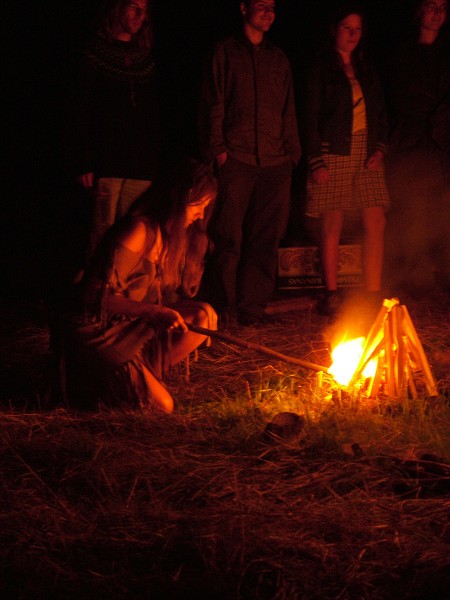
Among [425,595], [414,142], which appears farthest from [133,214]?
[414,142]

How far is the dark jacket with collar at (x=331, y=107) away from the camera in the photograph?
5473mm

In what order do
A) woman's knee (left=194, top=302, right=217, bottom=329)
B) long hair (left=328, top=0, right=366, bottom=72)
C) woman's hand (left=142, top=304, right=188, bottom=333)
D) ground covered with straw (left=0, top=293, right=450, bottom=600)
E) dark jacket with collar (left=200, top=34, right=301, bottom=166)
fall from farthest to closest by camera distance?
1. long hair (left=328, top=0, right=366, bottom=72)
2. dark jacket with collar (left=200, top=34, right=301, bottom=166)
3. woman's knee (left=194, top=302, right=217, bottom=329)
4. woman's hand (left=142, top=304, right=188, bottom=333)
5. ground covered with straw (left=0, top=293, right=450, bottom=600)

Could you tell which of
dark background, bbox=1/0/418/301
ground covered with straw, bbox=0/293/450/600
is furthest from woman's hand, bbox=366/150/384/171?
ground covered with straw, bbox=0/293/450/600

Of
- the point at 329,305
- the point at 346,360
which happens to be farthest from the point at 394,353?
the point at 329,305

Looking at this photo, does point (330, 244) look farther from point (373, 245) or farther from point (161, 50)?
point (161, 50)

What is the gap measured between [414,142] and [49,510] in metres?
3.92

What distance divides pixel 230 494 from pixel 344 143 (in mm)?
3126

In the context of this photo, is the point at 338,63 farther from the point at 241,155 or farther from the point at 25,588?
the point at 25,588

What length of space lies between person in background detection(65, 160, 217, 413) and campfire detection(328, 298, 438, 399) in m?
0.85

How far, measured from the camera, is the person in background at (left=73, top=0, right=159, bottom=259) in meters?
5.06

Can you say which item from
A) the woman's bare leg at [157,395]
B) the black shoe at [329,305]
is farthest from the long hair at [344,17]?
the woman's bare leg at [157,395]

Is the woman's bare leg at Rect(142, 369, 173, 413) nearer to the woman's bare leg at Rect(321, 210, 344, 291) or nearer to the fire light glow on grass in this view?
the fire light glow on grass

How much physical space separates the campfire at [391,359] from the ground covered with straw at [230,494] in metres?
0.08

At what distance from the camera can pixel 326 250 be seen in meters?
5.77
